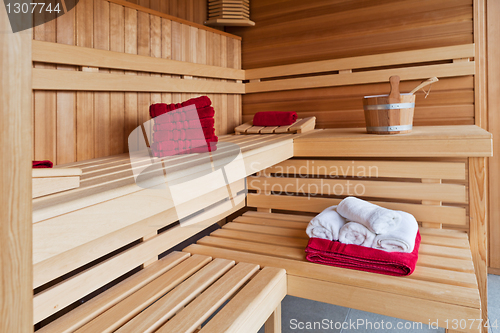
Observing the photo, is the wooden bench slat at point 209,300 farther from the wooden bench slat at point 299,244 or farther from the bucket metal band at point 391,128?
the bucket metal band at point 391,128

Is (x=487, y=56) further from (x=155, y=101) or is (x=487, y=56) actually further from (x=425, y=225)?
(x=155, y=101)

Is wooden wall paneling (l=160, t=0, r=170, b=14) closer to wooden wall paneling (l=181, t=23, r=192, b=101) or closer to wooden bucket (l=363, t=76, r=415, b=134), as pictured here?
wooden wall paneling (l=181, t=23, r=192, b=101)

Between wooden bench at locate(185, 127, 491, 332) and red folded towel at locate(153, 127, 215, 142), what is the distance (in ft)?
1.66

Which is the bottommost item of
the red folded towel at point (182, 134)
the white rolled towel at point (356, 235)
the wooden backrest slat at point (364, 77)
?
the white rolled towel at point (356, 235)

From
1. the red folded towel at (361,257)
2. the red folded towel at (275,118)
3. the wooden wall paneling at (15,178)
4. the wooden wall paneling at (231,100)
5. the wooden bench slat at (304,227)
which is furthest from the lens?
the wooden wall paneling at (231,100)

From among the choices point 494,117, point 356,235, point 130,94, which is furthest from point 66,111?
point 494,117

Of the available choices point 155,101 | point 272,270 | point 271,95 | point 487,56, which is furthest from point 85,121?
point 487,56

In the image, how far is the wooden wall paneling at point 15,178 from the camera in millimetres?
350

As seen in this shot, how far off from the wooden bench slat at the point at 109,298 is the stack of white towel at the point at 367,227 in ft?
1.96

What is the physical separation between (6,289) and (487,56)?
8.24 feet

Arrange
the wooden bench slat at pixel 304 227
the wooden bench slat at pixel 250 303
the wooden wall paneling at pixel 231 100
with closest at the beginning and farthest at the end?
the wooden bench slat at pixel 250 303, the wooden bench slat at pixel 304 227, the wooden wall paneling at pixel 231 100

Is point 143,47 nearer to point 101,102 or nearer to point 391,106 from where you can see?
point 101,102

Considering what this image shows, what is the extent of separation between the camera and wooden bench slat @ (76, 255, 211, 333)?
3.31 ft

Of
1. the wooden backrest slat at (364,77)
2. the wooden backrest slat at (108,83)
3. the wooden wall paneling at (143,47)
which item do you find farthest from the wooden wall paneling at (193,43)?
the wooden backrest slat at (364,77)
